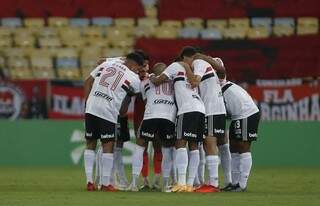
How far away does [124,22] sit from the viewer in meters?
30.7

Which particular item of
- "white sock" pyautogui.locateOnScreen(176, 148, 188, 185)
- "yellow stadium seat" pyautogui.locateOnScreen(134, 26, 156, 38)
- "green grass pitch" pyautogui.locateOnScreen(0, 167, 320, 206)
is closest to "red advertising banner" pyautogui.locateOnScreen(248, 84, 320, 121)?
"green grass pitch" pyautogui.locateOnScreen(0, 167, 320, 206)

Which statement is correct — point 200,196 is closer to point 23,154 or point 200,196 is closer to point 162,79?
point 162,79

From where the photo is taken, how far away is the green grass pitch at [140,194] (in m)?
12.4

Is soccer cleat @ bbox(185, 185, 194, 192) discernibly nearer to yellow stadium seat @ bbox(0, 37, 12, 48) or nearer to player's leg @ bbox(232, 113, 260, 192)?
player's leg @ bbox(232, 113, 260, 192)

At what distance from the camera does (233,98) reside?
50.0 ft

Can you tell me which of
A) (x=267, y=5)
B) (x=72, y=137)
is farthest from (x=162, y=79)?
(x=267, y=5)

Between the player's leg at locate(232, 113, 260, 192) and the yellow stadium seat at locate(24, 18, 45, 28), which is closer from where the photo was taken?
the player's leg at locate(232, 113, 260, 192)

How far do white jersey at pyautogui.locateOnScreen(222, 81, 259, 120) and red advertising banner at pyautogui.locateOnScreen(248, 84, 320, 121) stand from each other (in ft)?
28.2

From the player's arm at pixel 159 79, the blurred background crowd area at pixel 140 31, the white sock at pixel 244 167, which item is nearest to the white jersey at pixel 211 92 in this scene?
the player's arm at pixel 159 79

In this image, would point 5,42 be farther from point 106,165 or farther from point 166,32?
point 106,165

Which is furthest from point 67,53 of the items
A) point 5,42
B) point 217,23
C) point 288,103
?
point 288,103

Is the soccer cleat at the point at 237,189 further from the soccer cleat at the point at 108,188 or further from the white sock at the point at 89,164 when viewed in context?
the white sock at the point at 89,164

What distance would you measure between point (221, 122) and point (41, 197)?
9.87 feet

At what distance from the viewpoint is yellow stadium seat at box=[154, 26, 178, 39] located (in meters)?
29.6
